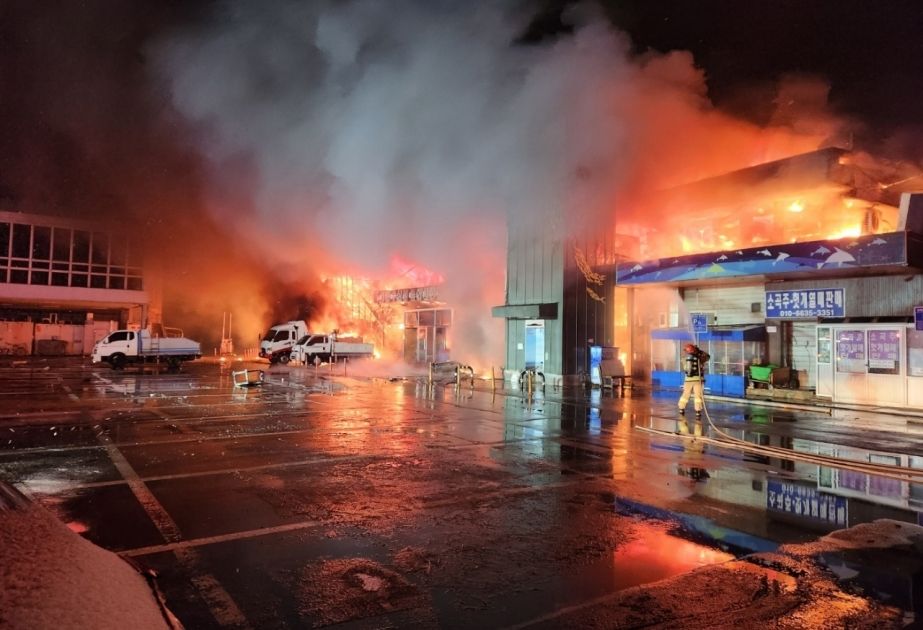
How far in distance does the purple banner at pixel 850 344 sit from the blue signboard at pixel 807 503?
8.72 metres

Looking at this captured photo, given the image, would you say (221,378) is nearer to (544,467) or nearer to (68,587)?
(544,467)

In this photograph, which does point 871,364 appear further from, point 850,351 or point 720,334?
point 720,334

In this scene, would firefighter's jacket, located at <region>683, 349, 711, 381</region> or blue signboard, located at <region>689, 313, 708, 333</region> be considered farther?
blue signboard, located at <region>689, 313, 708, 333</region>

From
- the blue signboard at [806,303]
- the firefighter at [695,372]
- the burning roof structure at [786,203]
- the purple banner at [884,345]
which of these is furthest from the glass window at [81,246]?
the purple banner at [884,345]

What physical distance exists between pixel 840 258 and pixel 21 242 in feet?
116

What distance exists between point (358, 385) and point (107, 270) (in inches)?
917

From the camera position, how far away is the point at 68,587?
1688mm

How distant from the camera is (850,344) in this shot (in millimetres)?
12742

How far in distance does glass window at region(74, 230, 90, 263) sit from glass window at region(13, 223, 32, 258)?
1982 millimetres

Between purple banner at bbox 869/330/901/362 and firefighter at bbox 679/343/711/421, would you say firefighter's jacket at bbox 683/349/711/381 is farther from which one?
purple banner at bbox 869/330/901/362

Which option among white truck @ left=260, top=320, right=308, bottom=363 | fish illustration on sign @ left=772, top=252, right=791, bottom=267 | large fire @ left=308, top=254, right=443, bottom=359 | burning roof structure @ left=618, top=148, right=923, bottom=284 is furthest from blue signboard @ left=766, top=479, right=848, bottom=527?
white truck @ left=260, top=320, right=308, bottom=363

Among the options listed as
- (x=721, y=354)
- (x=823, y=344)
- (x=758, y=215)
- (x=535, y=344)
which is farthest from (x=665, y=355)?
(x=758, y=215)

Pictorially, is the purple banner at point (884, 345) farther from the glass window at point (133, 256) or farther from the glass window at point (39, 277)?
the glass window at point (39, 277)

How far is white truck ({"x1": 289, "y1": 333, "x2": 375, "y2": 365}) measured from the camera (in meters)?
25.4
